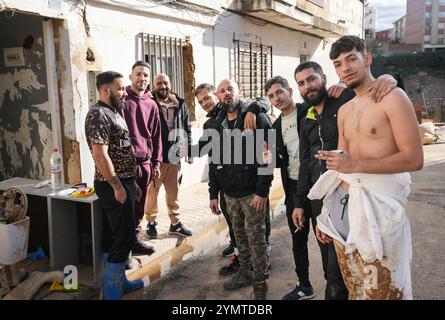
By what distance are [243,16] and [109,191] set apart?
6.31 meters

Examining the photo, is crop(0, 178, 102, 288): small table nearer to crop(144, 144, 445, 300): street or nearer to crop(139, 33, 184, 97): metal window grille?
crop(144, 144, 445, 300): street

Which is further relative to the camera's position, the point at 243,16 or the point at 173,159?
the point at 243,16

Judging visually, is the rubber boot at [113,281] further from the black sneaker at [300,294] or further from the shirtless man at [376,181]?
the shirtless man at [376,181]

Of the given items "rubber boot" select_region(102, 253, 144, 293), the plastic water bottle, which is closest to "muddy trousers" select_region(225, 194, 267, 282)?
"rubber boot" select_region(102, 253, 144, 293)

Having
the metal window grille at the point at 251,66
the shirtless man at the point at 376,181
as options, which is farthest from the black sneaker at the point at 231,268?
the metal window grille at the point at 251,66

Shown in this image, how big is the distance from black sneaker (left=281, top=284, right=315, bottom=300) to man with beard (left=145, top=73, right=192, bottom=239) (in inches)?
69.5

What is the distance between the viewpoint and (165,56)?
20.9ft

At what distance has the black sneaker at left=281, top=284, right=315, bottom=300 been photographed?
3.43m

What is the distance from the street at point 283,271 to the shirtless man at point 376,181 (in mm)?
1322

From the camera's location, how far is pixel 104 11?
5.07 meters

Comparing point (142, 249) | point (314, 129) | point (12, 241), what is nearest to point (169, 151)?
point (142, 249)
